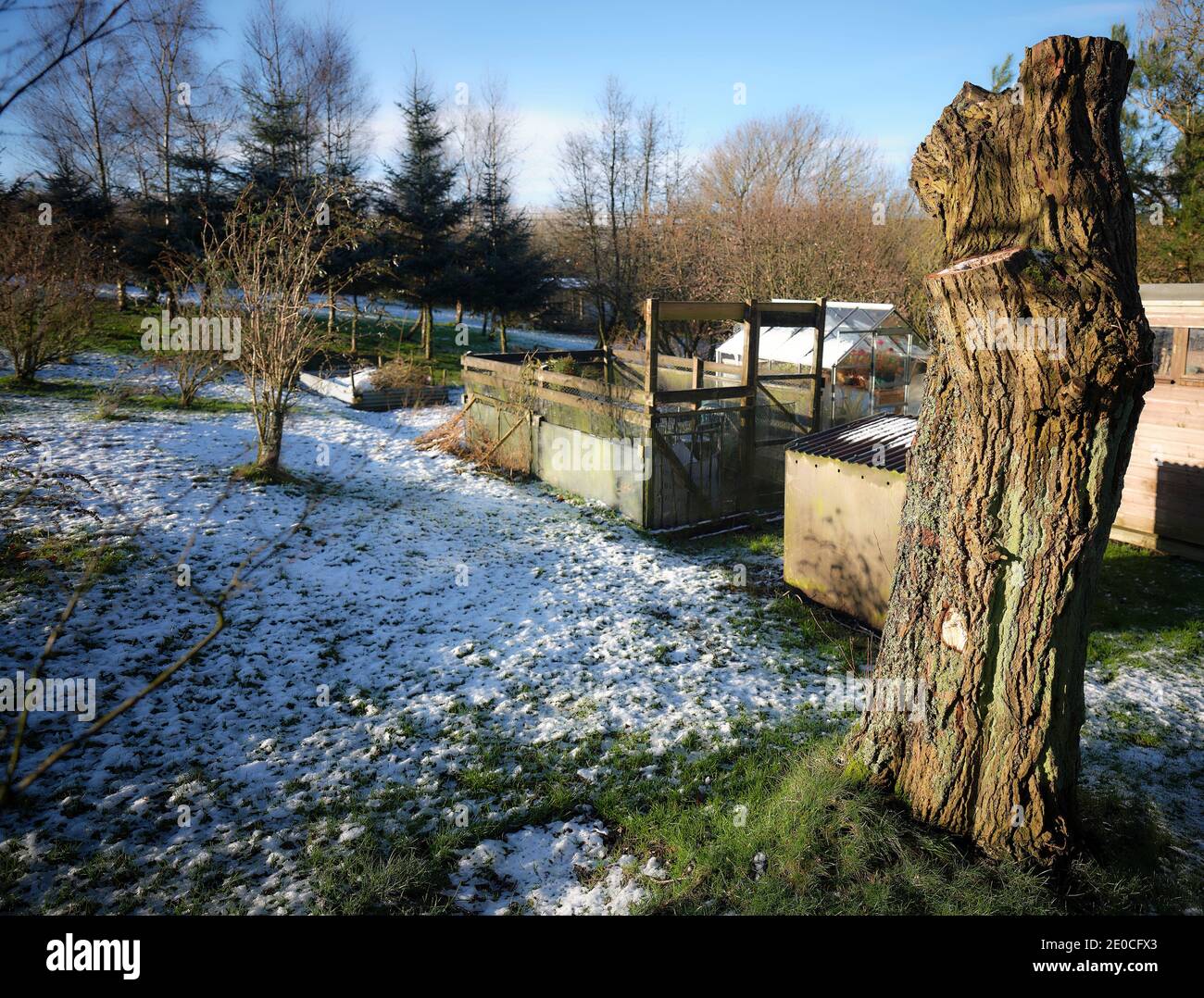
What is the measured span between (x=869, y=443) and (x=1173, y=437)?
4535mm

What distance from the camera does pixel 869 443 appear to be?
344 inches

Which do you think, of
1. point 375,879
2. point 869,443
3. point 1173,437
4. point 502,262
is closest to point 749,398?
point 869,443

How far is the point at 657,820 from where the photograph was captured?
490 centimetres

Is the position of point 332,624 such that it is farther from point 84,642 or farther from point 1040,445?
point 1040,445

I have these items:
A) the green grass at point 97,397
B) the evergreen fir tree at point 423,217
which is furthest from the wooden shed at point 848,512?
the evergreen fir tree at point 423,217

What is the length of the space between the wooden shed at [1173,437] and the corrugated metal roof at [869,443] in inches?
123

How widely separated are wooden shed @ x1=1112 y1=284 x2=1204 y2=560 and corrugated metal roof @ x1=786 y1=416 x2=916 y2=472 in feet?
10.3

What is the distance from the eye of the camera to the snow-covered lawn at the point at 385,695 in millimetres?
4539

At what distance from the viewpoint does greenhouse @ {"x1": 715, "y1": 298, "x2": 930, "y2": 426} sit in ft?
46.0

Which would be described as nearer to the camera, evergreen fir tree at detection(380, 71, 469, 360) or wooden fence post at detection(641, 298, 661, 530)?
wooden fence post at detection(641, 298, 661, 530)

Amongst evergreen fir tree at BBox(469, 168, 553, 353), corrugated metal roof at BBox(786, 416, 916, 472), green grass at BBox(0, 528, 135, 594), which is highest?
evergreen fir tree at BBox(469, 168, 553, 353)

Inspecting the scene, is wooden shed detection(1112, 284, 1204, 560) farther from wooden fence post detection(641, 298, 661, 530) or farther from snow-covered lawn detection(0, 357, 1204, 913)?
wooden fence post detection(641, 298, 661, 530)

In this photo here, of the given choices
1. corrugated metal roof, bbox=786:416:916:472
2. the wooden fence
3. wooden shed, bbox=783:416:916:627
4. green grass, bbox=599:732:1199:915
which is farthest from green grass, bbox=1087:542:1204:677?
the wooden fence
